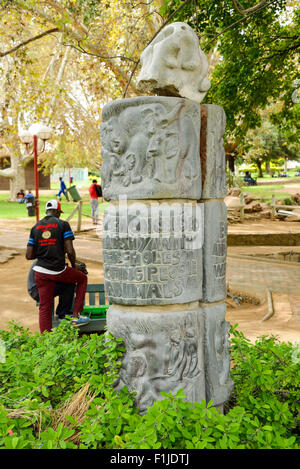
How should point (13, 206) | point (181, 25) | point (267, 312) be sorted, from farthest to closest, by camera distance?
point (13, 206) → point (267, 312) → point (181, 25)

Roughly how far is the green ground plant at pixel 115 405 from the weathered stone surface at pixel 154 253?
0.44 m

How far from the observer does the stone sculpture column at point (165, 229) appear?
3.28 metres

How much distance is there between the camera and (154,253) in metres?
3.29

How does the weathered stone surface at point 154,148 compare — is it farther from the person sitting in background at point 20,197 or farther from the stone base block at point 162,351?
the person sitting in background at point 20,197

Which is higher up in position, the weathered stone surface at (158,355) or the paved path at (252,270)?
the weathered stone surface at (158,355)

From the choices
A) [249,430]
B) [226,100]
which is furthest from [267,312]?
[249,430]

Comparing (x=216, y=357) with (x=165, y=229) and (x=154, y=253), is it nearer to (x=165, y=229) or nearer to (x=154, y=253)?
(x=154, y=253)

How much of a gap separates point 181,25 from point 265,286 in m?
6.87

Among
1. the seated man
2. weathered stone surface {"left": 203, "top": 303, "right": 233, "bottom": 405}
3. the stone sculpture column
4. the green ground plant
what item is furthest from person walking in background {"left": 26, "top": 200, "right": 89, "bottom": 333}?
weathered stone surface {"left": 203, "top": 303, "right": 233, "bottom": 405}

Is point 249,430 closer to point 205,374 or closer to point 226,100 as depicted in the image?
point 205,374

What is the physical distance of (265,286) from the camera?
9.47 m

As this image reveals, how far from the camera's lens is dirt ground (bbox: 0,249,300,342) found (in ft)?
21.7

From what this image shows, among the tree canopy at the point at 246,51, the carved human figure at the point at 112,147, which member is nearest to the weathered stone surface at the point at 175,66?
the carved human figure at the point at 112,147

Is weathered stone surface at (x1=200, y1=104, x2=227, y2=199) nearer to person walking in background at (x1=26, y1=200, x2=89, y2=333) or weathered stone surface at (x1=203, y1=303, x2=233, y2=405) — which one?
weathered stone surface at (x1=203, y1=303, x2=233, y2=405)
